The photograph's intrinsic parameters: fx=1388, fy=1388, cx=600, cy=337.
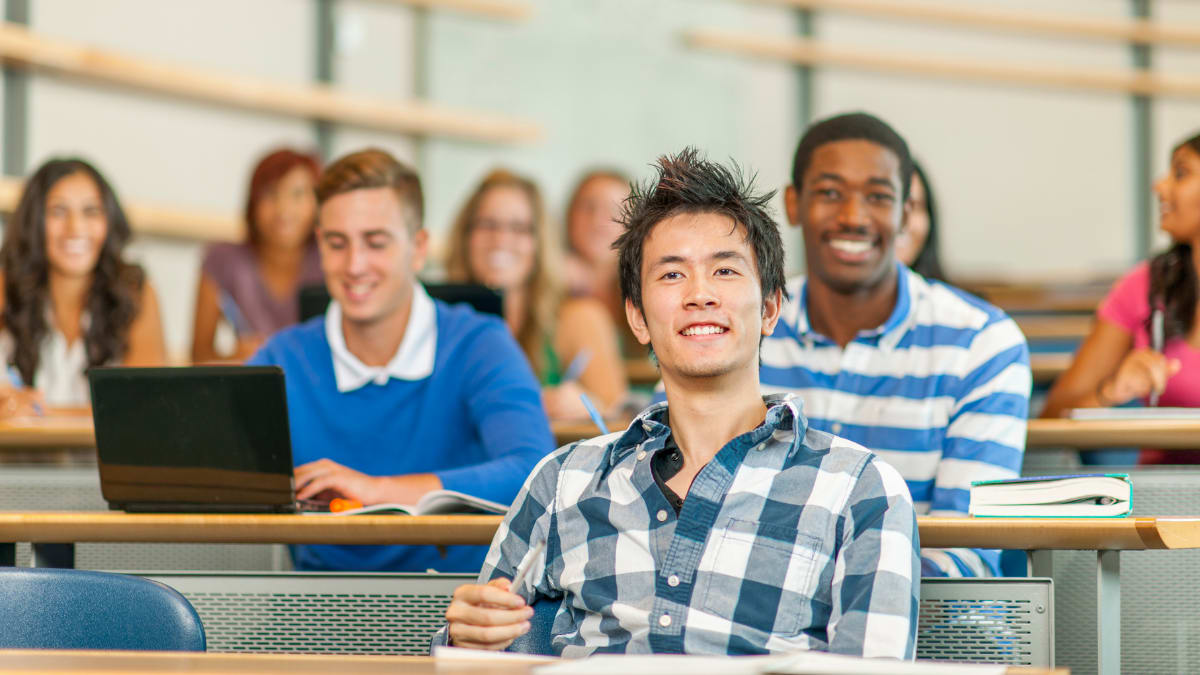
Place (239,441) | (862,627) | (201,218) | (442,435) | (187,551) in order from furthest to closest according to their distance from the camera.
Answer: (201,218) → (187,551) → (442,435) → (239,441) → (862,627)

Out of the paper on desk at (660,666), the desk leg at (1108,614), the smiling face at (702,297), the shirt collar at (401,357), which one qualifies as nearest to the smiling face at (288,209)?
the shirt collar at (401,357)

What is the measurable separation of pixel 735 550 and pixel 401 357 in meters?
1.09

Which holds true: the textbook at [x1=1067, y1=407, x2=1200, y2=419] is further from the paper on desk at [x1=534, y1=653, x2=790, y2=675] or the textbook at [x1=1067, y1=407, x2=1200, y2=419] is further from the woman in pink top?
the paper on desk at [x1=534, y1=653, x2=790, y2=675]

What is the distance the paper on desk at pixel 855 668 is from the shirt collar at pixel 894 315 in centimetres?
120

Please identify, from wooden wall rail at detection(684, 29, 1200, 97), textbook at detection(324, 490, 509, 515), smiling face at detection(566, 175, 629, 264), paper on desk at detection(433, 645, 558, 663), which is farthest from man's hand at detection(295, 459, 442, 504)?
wooden wall rail at detection(684, 29, 1200, 97)

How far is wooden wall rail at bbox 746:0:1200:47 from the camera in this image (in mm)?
6613

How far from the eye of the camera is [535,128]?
6.11 m

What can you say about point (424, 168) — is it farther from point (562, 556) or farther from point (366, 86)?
point (562, 556)

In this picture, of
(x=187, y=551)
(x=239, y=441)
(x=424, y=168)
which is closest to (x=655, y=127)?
(x=424, y=168)

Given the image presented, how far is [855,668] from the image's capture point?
3.78 feet

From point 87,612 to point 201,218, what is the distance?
3.81m

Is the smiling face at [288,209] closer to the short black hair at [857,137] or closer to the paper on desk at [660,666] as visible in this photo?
the short black hair at [857,137]

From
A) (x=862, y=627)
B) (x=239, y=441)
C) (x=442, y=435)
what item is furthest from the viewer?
(x=442, y=435)

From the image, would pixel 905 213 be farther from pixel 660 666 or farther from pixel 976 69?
pixel 976 69
